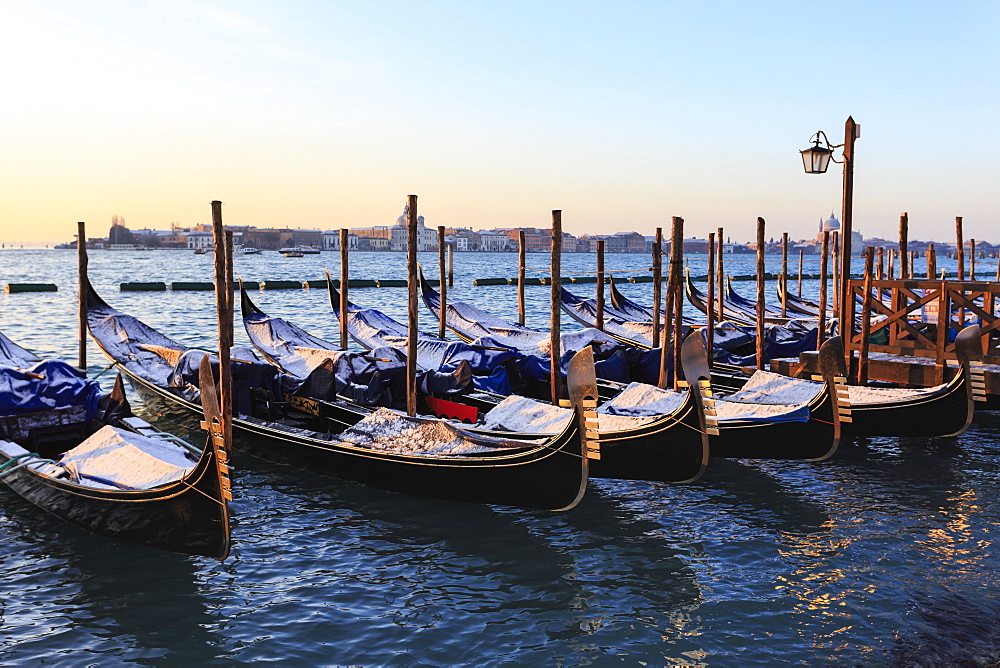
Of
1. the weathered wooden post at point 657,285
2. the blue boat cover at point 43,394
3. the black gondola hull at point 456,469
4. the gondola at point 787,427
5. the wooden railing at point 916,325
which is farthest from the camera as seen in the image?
the weathered wooden post at point 657,285

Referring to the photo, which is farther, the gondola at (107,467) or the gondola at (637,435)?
the gondola at (637,435)

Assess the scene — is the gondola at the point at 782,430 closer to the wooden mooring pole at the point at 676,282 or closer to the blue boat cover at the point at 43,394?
the wooden mooring pole at the point at 676,282

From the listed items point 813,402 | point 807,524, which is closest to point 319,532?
point 807,524

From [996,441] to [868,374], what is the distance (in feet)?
5.37

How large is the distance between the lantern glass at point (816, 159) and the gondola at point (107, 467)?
24.7 feet

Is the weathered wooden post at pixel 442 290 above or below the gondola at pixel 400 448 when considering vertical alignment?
above

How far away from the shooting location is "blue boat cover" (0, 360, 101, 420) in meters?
8.20

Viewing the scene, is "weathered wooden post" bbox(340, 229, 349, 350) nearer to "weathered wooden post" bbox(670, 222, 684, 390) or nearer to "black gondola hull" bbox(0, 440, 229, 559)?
"weathered wooden post" bbox(670, 222, 684, 390)

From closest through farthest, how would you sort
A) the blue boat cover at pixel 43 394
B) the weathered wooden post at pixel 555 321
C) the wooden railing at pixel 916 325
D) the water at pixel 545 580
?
the water at pixel 545 580, the blue boat cover at pixel 43 394, the weathered wooden post at pixel 555 321, the wooden railing at pixel 916 325

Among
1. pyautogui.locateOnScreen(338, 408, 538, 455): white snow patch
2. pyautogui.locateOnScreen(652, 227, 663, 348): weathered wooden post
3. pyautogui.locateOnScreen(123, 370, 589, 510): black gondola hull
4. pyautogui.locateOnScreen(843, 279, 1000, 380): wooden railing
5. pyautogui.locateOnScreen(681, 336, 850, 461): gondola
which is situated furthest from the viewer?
pyautogui.locateOnScreen(652, 227, 663, 348): weathered wooden post

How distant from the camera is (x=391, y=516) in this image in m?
7.43

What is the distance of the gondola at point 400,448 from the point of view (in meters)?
6.86

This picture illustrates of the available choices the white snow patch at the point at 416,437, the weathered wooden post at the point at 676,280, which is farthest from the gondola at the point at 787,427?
the white snow patch at the point at 416,437

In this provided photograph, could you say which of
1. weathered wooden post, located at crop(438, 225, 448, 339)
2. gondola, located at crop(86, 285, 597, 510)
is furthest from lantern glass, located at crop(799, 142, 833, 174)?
weathered wooden post, located at crop(438, 225, 448, 339)
